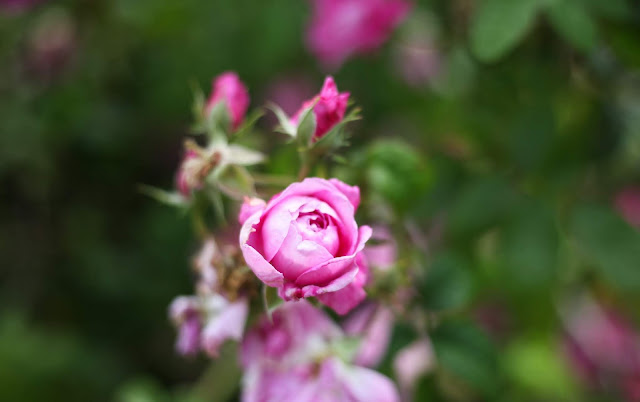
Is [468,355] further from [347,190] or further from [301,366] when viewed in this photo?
[347,190]

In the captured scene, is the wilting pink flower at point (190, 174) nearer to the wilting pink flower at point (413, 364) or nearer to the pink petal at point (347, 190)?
the pink petal at point (347, 190)

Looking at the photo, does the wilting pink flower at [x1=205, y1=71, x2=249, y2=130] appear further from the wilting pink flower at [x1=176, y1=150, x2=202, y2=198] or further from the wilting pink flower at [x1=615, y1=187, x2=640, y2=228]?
the wilting pink flower at [x1=615, y1=187, x2=640, y2=228]

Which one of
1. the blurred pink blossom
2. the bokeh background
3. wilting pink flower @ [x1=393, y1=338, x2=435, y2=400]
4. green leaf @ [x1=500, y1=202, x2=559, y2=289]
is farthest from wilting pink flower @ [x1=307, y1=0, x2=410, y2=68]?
the blurred pink blossom

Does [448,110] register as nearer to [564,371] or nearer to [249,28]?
[249,28]

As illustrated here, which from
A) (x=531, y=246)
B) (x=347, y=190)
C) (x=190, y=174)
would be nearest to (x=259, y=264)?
(x=347, y=190)

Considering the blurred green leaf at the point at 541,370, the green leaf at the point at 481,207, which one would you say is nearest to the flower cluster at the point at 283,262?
the green leaf at the point at 481,207

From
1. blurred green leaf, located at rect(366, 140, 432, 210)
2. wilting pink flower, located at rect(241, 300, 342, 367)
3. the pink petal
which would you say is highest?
the pink petal
